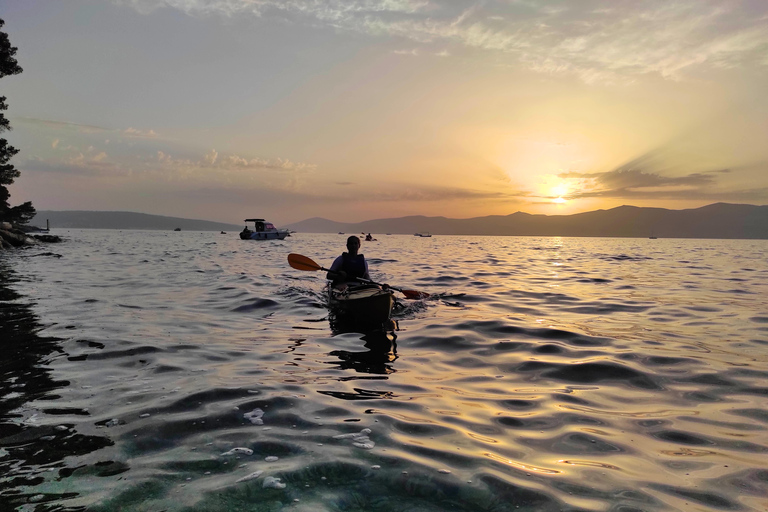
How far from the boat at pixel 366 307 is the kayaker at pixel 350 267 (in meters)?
1.76

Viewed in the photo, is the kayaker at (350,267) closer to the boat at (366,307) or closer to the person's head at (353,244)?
the person's head at (353,244)

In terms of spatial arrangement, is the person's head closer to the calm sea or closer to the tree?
the calm sea

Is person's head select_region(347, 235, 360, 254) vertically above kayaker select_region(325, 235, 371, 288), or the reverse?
person's head select_region(347, 235, 360, 254)

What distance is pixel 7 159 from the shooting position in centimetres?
3544

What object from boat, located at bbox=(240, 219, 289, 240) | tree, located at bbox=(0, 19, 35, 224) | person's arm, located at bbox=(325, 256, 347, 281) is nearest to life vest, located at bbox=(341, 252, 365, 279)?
person's arm, located at bbox=(325, 256, 347, 281)

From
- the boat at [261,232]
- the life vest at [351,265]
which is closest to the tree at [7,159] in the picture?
the boat at [261,232]

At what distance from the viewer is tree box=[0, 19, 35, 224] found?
31.3 metres

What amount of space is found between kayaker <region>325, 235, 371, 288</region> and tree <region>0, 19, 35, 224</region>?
119ft

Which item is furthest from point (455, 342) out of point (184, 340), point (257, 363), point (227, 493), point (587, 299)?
point (587, 299)

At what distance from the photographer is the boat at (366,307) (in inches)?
408

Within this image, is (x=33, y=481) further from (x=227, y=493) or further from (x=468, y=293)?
(x=468, y=293)

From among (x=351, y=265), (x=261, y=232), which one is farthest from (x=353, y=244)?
(x=261, y=232)

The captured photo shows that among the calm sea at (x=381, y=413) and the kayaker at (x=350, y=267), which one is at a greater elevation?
the kayaker at (x=350, y=267)

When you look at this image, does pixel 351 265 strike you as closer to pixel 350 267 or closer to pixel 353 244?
pixel 350 267
